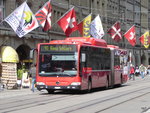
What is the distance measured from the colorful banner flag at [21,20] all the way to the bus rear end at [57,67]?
16.9 feet

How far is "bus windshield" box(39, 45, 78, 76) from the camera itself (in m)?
24.5

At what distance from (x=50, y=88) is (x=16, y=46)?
15.4 meters

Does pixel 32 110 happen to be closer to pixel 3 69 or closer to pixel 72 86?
pixel 72 86

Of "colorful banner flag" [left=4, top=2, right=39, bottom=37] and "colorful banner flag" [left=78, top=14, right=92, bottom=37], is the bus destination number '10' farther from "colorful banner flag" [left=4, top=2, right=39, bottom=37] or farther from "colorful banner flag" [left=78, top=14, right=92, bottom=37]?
"colorful banner flag" [left=78, top=14, right=92, bottom=37]

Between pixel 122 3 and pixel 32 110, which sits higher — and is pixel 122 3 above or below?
above

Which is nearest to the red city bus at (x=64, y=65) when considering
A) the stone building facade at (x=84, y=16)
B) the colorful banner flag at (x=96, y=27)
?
the stone building facade at (x=84, y=16)

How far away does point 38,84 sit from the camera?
2491cm

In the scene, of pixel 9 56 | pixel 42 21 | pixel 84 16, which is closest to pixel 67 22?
pixel 42 21

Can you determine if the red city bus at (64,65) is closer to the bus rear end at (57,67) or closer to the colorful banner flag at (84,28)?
the bus rear end at (57,67)

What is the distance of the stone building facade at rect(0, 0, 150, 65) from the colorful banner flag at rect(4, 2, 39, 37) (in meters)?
2.70

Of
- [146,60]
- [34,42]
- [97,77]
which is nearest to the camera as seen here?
[97,77]

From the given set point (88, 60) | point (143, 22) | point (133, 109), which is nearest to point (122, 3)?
point (143, 22)

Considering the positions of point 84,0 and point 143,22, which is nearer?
point 84,0

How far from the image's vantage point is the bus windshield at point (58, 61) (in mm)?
24453
